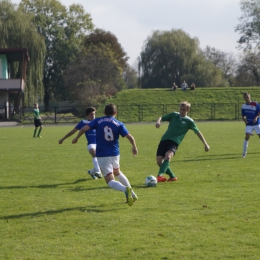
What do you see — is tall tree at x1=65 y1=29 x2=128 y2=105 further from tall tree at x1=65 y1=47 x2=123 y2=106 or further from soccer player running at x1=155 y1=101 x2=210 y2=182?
soccer player running at x1=155 y1=101 x2=210 y2=182

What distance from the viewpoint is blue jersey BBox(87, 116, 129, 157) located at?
8578 mm

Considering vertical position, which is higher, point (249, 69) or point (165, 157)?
point (249, 69)

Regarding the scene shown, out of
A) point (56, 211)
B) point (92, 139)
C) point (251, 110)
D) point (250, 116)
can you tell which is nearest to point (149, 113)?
point (250, 116)

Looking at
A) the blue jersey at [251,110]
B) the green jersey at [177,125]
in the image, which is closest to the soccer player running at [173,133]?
the green jersey at [177,125]

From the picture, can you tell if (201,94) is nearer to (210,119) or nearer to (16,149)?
(210,119)

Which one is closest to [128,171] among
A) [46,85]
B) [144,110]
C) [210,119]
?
[210,119]

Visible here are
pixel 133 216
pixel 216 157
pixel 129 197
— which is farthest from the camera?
pixel 216 157

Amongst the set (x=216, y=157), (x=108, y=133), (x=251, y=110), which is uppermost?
(x=251, y=110)

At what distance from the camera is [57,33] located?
7925 centimetres

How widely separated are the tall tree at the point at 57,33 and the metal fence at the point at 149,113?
23.8 meters

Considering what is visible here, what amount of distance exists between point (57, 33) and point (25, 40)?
2260cm

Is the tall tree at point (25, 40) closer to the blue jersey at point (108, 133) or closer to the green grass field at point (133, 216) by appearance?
the green grass field at point (133, 216)

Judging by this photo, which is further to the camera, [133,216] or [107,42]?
[107,42]

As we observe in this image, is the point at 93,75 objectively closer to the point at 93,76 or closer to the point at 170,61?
the point at 93,76
